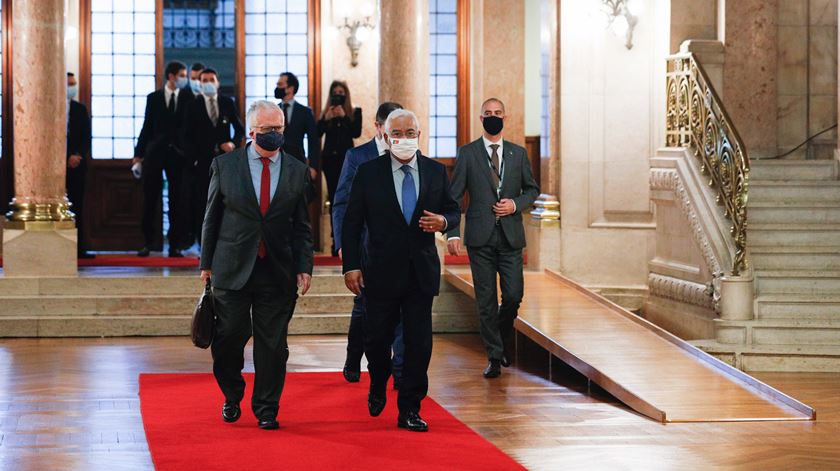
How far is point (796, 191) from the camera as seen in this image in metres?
11.8

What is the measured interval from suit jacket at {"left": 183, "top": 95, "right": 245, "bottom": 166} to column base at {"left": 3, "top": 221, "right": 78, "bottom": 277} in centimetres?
177

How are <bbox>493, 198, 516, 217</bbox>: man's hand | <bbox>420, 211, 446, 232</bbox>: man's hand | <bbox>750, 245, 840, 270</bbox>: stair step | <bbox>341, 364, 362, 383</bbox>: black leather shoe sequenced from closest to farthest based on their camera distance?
<bbox>420, 211, 446, 232</bbox>: man's hand < <bbox>341, 364, 362, 383</bbox>: black leather shoe < <bbox>493, 198, 516, 217</bbox>: man's hand < <bbox>750, 245, 840, 270</bbox>: stair step

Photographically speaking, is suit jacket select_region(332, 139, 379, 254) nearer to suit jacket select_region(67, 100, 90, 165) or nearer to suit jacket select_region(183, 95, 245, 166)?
suit jacket select_region(183, 95, 245, 166)

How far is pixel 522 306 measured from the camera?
10.9m

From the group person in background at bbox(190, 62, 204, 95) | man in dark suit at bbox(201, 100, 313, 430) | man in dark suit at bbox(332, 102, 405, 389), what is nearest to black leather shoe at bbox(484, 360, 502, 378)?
man in dark suit at bbox(332, 102, 405, 389)

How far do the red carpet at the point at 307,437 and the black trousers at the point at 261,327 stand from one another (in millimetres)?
201

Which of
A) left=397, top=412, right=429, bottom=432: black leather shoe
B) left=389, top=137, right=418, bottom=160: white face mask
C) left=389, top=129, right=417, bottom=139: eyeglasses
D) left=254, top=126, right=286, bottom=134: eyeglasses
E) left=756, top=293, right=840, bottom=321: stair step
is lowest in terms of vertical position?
left=397, top=412, right=429, bottom=432: black leather shoe

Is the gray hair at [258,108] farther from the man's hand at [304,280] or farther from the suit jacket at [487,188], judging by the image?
the suit jacket at [487,188]

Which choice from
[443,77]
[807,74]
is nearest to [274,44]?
[443,77]

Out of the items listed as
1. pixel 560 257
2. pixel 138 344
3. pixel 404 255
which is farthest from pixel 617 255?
pixel 404 255

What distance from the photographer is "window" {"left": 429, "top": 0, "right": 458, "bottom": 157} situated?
56.2 feet

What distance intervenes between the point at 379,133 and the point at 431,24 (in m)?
8.62

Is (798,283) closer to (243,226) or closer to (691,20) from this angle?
(691,20)

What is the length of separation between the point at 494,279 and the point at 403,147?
7.89ft
